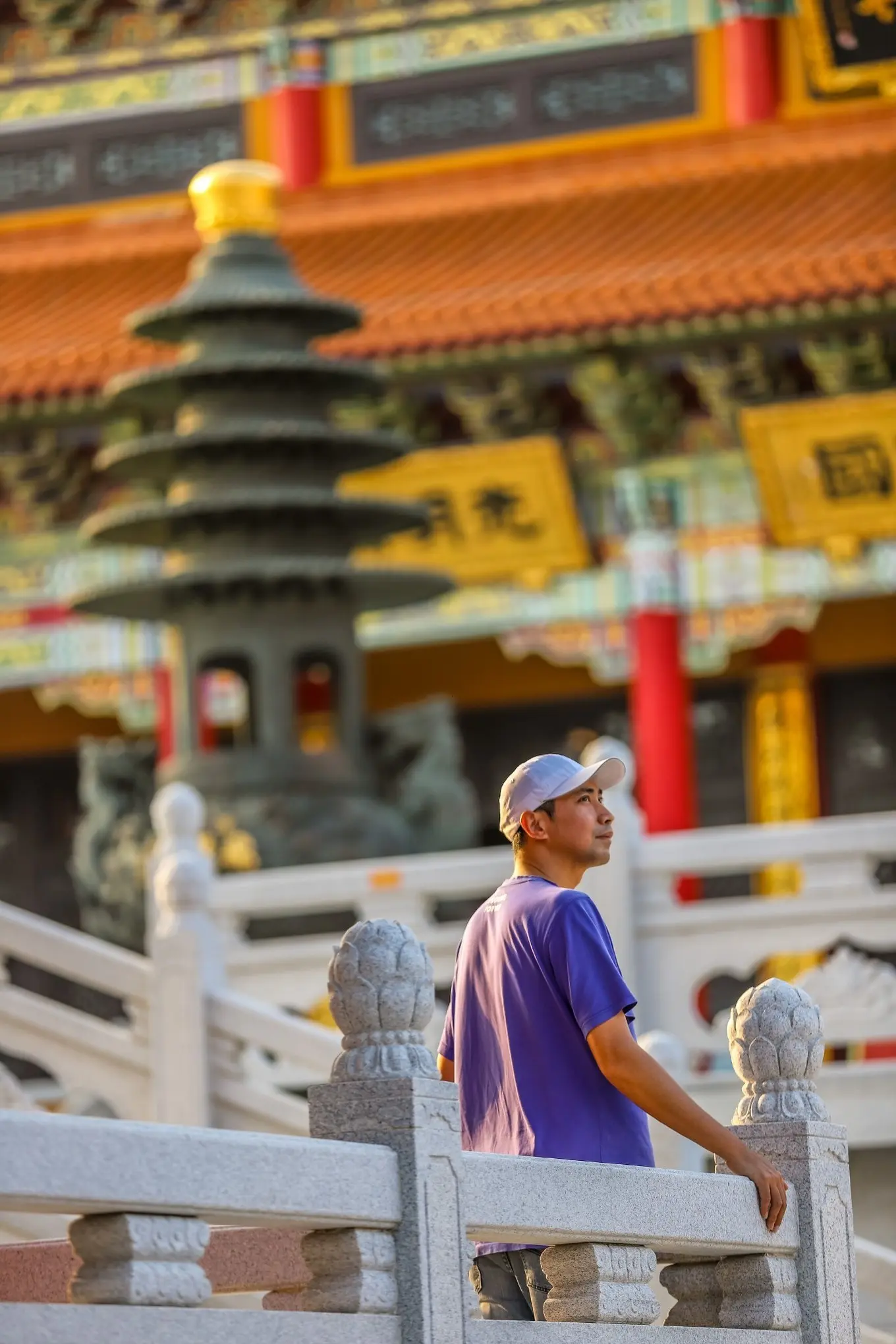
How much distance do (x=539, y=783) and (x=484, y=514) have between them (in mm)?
9784

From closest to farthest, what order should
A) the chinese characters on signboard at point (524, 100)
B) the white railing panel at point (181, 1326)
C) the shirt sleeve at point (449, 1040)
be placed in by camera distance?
the white railing panel at point (181, 1326) < the shirt sleeve at point (449, 1040) < the chinese characters on signboard at point (524, 100)

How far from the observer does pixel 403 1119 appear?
4121mm

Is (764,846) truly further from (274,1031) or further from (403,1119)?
(403,1119)

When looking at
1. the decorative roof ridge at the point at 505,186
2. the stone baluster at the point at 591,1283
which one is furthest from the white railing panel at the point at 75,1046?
the decorative roof ridge at the point at 505,186

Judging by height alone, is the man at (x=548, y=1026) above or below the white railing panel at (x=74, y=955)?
below

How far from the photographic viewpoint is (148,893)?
939 centimetres

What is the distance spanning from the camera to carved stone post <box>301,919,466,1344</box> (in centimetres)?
412

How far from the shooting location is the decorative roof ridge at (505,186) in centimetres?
1489

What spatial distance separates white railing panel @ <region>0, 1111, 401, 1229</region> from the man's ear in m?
0.68

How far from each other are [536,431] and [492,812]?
2.30 meters

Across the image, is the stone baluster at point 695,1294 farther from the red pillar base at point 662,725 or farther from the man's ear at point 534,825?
the red pillar base at point 662,725

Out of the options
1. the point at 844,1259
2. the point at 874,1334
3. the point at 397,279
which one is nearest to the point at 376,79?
the point at 397,279

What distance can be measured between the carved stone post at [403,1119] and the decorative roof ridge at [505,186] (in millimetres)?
11149

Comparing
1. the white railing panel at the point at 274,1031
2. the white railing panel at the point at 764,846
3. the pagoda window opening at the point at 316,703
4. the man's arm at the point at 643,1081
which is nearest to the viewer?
the man's arm at the point at 643,1081
